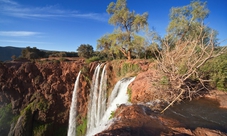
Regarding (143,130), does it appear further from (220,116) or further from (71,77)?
(71,77)

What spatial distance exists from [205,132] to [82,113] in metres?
14.1

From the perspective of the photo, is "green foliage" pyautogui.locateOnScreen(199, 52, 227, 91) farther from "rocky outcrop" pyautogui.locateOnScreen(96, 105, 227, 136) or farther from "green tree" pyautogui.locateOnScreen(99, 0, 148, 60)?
"green tree" pyautogui.locateOnScreen(99, 0, 148, 60)

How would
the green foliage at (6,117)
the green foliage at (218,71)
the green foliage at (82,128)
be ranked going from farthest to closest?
the green foliage at (6,117) → the green foliage at (82,128) → the green foliage at (218,71)

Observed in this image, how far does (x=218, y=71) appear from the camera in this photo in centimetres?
582

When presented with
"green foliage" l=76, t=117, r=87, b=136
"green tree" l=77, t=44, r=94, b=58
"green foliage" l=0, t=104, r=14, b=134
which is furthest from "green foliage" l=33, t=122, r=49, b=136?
"green tree" l=77, t=44, r=94, b=58

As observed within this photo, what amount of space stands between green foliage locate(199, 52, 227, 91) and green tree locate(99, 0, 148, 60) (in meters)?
8.58

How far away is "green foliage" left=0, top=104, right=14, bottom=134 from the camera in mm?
14719

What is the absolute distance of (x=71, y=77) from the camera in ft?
51.1

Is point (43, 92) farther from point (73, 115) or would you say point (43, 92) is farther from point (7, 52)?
point (7, 52)

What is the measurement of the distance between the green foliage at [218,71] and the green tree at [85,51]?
1048 inches

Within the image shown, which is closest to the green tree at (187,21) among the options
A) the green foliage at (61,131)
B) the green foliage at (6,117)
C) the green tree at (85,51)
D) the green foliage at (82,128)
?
the green foliage at (82,128)

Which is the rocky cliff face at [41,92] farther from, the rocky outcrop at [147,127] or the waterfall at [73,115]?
the rocky outcrop at [147,127]

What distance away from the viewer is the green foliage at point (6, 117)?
579 inches

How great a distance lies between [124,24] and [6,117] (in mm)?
19449
